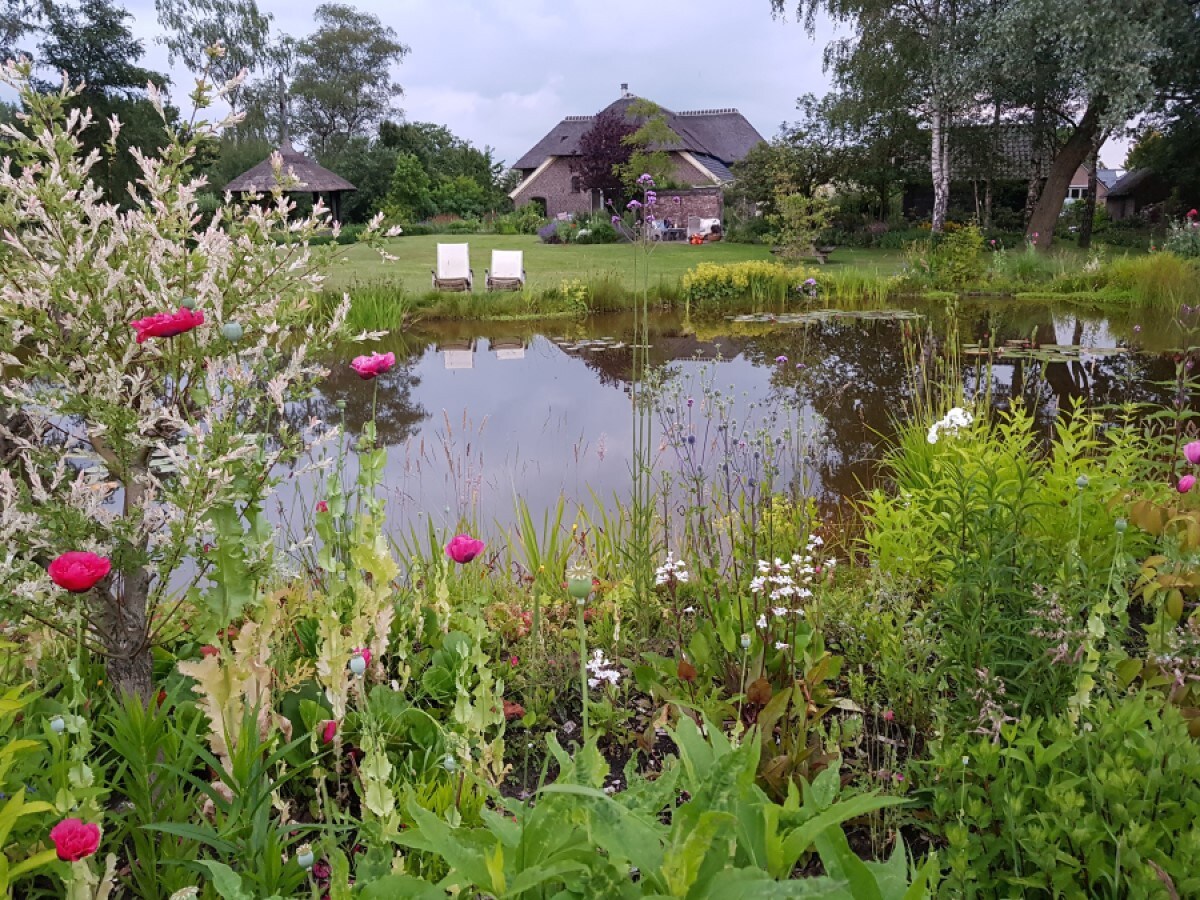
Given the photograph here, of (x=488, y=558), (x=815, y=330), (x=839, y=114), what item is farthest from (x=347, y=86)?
(x=488, y=558)

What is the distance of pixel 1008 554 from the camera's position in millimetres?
2014

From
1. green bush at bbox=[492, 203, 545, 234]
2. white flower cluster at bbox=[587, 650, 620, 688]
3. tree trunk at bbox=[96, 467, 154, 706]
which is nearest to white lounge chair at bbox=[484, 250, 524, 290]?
white flower cluster at bbox=[587, 650, 620, 688]

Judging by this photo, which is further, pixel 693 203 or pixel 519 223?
pixel 519 223

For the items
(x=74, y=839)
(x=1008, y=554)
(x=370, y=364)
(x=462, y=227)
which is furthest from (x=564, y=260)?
(x=74, y=839)

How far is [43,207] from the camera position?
176cm

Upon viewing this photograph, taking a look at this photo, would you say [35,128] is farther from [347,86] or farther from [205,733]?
[347,86]

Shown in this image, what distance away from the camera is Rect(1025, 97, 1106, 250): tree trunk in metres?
17.1

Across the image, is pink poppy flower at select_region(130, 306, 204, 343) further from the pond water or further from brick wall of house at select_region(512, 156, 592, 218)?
brick wall of house at select_region(512, 156, 592, 218)

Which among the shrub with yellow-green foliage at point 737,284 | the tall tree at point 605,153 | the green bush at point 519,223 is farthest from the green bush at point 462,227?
the shrub with yellow-green foliage at point 737,284

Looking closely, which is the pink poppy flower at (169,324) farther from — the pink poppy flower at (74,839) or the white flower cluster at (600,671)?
the white flower cluster at (600,671)

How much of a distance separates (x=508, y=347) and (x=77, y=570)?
26.7 feet

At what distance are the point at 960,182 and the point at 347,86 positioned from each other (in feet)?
98.4

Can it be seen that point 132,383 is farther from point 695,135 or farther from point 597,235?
point 695,135

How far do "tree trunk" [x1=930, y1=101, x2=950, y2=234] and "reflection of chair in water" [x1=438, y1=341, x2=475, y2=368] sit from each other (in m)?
12.5
